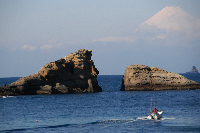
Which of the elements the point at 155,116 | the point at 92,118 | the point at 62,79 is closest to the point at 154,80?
the point at 62,79

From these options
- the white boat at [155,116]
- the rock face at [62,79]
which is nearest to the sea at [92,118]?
the white boat at [155,116]

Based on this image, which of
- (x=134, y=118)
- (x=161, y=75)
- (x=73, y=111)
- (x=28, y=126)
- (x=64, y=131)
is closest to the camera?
(x=64, y=131)

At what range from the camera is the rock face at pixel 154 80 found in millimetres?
133875

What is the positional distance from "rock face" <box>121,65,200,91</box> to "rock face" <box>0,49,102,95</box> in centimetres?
1379

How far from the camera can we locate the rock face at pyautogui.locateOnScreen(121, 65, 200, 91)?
439 ft

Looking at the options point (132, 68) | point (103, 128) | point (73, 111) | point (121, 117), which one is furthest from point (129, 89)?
point (103, 128)

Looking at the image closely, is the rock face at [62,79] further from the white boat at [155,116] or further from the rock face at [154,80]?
the white boat at [155,116]

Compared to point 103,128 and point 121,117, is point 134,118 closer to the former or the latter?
point 121,117

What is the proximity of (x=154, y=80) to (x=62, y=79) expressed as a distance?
34860 millimetres

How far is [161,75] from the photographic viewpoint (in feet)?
440

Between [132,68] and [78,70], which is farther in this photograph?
[132,68]

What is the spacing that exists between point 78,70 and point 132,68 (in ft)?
75.0

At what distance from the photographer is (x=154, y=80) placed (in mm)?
134750

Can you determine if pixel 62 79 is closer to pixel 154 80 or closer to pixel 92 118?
pixel 154 80
